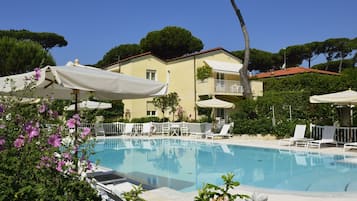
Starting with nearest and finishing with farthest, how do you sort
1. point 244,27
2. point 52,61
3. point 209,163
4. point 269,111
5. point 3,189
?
point 3,189 → point 209,163 → point 269,111 → point 244,27 → point 52,61

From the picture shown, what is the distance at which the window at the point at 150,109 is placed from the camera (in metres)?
30.9

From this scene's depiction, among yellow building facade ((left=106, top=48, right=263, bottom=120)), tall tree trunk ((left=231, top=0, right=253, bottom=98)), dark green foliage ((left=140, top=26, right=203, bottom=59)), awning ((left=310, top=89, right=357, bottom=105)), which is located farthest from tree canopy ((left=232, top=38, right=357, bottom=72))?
awning ((left=310, top=89, right=357, bottom=105))

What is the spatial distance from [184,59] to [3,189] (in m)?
29.4

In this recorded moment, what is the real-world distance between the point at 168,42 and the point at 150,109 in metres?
15.2

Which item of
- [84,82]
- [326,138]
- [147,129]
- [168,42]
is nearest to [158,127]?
[147,129]

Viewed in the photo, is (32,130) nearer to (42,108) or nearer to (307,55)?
(42,108)

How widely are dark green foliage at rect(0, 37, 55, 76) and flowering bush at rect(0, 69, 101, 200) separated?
84.7 ft

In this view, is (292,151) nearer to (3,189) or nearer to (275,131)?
(275,131)

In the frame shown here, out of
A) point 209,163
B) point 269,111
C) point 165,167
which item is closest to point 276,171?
point 209,163

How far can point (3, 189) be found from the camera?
3051 mm

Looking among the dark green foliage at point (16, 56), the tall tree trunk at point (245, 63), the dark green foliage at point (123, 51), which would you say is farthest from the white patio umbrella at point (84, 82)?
the dark green foliage at point (123, 51)

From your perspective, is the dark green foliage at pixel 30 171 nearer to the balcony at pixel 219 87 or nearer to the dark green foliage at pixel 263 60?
the balcony at pixel 219 87

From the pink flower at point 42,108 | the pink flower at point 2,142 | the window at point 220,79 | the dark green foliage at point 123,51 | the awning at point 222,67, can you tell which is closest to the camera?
the pink flower at point 2,142

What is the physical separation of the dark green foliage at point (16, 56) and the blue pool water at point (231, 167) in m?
14.8
